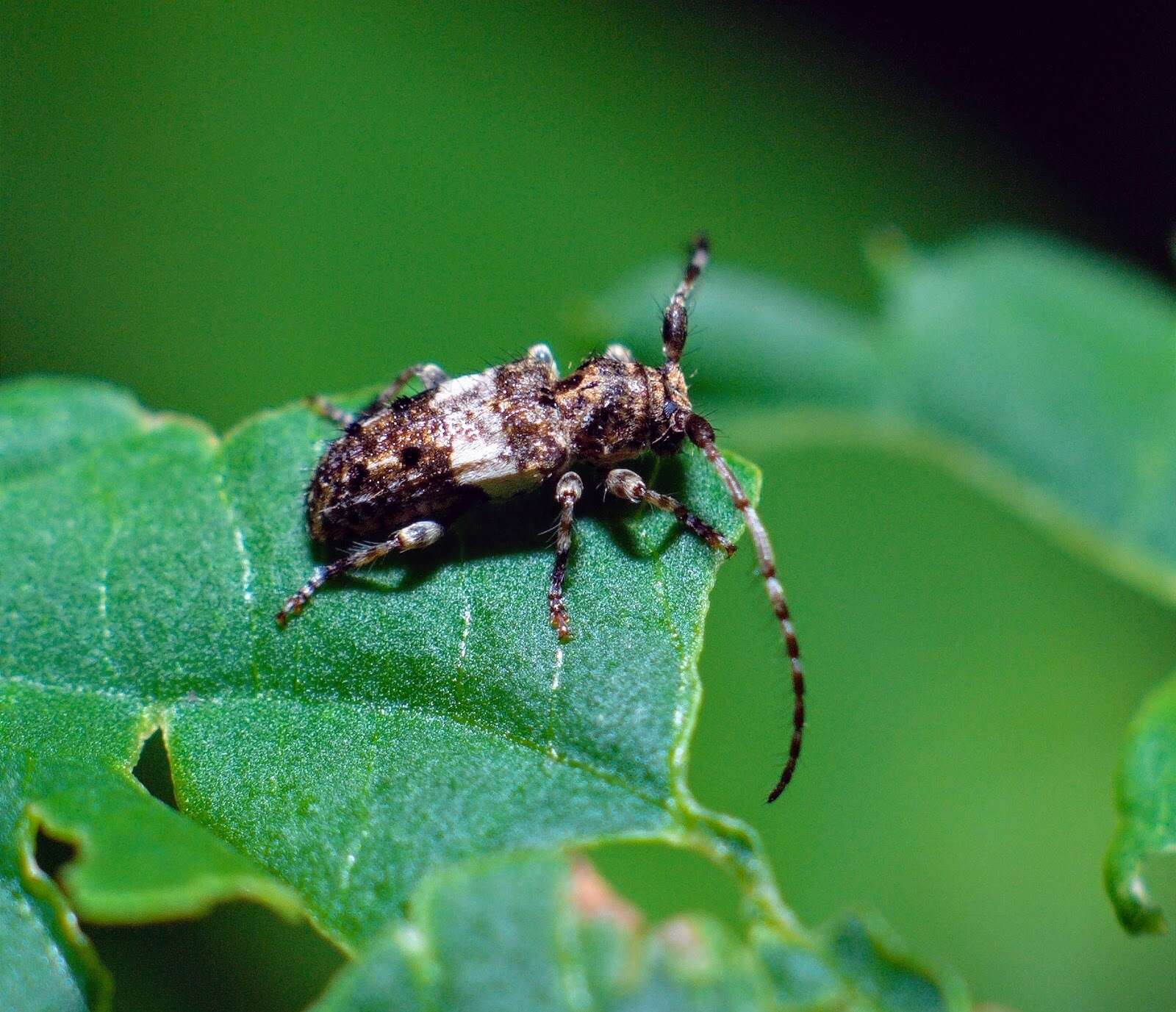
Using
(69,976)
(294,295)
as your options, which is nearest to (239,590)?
(69,976)

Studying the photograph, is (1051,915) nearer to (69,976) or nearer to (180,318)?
(69,976)

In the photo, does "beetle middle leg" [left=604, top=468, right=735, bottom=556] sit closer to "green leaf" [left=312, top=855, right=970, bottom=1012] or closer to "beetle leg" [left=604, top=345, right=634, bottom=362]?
"beetle leg" [left=604, top=345, right=634, bottom=362]

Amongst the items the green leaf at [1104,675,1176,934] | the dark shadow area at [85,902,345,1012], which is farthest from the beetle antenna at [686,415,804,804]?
the dark shadow area at [85,902,345,1012]

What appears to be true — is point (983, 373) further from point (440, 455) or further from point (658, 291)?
point (440, 455)

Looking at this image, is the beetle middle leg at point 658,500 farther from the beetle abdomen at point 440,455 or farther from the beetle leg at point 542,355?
the beetle leg at point 542,355

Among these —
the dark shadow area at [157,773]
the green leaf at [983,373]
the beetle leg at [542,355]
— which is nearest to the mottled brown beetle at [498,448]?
the beetle leg at [542,355]

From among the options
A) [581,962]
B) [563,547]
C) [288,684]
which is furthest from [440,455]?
[581,962]
